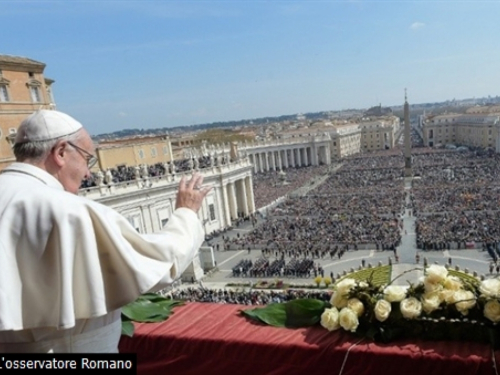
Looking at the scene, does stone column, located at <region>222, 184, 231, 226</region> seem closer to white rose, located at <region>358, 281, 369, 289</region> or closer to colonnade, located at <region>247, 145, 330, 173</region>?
white rose, located at <region>358, 281, 369, 289</region>

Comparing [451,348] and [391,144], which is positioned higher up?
[451,348]

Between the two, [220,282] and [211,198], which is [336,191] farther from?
[220,282]

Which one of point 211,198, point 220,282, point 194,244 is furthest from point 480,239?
point 194,244

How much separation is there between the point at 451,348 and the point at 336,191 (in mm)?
49435

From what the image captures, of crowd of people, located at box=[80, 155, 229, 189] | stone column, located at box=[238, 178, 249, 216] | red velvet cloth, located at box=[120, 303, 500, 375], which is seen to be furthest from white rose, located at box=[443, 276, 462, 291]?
stone column, located at box=[238, 178, 249, 216]

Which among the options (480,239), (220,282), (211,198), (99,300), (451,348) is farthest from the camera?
(211,198)

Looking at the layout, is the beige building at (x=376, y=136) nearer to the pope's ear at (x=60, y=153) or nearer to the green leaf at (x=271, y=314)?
the green leaf at (x=271, y=314)

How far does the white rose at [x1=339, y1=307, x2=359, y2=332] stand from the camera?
3.14 meters

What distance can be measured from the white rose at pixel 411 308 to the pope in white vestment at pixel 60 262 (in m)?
A: 1.89

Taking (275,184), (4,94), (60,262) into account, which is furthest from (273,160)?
(60,262)

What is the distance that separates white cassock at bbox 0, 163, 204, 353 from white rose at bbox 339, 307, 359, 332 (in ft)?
5.66

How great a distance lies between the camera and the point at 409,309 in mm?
3035

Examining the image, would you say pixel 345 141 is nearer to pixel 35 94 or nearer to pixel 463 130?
pixel 463 130

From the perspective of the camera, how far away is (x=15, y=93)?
2864 cm
